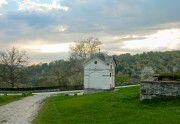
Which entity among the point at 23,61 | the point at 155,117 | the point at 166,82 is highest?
the point at 23,61

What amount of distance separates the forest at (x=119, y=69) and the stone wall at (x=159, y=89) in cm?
3757

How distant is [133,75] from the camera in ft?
324

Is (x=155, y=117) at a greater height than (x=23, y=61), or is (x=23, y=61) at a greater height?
(x=23, y=61)

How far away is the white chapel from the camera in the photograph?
57.0 m

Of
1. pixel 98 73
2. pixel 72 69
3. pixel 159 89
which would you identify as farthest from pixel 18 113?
pixel 72 69

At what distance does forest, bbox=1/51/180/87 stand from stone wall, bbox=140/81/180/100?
37565 mm

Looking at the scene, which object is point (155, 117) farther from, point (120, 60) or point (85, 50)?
point (120, 60)

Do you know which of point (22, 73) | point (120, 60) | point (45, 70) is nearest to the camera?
point (22, 73)

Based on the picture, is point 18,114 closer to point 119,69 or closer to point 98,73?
point 98,73

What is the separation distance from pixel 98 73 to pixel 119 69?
50.1 metres

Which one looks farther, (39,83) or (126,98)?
(39,83)

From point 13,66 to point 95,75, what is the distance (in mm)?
27684

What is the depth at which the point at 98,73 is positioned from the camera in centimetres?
5741

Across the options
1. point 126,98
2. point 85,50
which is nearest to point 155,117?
point 126,98
